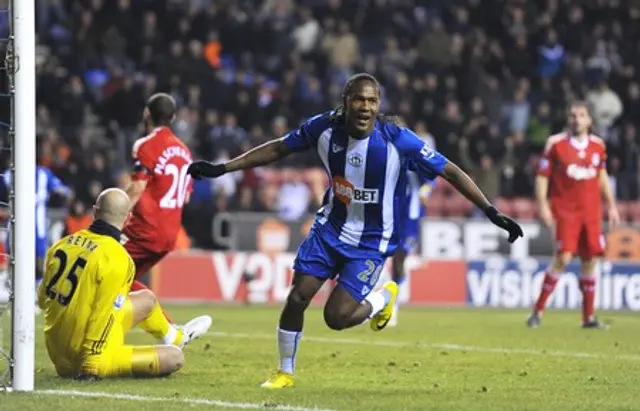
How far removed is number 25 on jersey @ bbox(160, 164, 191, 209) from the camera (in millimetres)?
12992

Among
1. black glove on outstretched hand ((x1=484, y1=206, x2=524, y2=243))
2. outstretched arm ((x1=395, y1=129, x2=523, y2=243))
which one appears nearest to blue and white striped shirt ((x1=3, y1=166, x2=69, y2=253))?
outstretched arm ((x1=395, y1=129, x2=523, y2=243))

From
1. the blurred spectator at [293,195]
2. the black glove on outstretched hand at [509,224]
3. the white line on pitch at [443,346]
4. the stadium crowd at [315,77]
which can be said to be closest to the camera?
the black glove on outstretched hand at [509,224]

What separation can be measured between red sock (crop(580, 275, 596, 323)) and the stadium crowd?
25.2 feet

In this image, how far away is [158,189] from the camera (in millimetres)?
13023

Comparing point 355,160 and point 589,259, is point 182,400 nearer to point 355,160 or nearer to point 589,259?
point 355,160

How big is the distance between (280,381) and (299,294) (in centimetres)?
62

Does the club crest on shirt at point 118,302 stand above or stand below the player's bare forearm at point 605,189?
below

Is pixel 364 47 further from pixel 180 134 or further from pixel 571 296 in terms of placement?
pixel 571 296

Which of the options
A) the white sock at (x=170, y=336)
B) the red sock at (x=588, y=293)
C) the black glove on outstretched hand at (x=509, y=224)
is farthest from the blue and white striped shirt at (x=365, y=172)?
the red sock at (x=588, y=293)

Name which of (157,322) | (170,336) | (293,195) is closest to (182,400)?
(157,322)

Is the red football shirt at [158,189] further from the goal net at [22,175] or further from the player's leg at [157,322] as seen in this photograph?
the goal net at [22,175]

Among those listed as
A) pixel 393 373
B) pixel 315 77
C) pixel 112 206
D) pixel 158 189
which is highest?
pixel 315 77

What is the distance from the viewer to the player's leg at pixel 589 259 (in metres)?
16.9

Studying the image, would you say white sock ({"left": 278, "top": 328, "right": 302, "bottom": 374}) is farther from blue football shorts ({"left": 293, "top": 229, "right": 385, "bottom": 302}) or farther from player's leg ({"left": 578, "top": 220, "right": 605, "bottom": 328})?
player's leg ({"left": 578, "top": 220, "right": 605, "bottom": 328})
